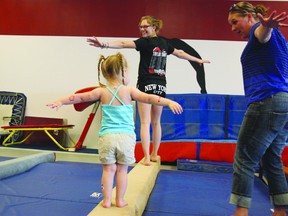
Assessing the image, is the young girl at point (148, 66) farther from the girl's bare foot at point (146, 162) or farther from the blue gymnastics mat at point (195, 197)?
the blue gymnastics mat at point (195, 197)

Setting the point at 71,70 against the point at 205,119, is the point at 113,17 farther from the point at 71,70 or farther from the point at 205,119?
the point at 205,119

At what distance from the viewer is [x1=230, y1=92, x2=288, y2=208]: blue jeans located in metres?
1.60

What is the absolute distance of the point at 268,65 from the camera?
1611mm

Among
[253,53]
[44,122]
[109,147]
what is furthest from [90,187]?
[44,122]

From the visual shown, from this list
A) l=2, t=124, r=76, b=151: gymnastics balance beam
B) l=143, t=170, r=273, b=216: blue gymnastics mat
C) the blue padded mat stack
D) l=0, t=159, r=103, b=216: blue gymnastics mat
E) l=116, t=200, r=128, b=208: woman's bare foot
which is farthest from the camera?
l=2, t=124, r=76, b=151: gymnastics balance beam

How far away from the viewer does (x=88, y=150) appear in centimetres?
502

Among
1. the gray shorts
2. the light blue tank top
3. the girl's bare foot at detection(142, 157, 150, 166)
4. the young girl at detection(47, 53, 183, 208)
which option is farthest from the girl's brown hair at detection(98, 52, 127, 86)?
the girl's bare foot at detection(142, 157, 150, 166)

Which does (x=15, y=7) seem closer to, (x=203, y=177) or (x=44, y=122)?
(x=44, y=122)

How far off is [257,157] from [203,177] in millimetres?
1727

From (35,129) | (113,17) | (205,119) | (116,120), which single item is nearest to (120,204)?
(116,120)

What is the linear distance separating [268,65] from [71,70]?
171 inches

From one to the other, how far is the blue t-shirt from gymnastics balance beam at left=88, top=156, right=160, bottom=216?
3.09 feet

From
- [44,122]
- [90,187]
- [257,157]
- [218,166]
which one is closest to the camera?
[257,157]

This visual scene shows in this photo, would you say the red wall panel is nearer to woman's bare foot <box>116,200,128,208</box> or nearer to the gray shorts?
the gray shorts
